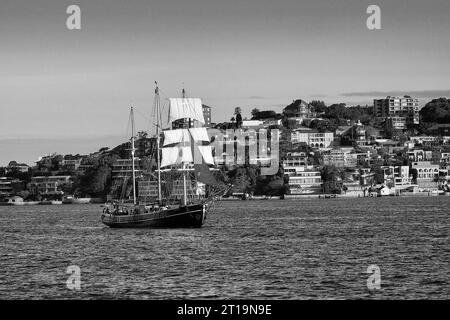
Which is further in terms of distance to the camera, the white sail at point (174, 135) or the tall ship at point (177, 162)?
the white sail at point (174, 135)

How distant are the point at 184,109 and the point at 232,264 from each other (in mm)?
46517

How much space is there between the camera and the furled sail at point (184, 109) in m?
85.6

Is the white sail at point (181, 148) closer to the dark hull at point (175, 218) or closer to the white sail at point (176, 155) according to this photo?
the white sail at point (176, 155)

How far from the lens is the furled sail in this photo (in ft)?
281

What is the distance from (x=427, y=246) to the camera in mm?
49344

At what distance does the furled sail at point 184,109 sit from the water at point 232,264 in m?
21.1

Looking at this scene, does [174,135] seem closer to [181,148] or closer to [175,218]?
[181,148]

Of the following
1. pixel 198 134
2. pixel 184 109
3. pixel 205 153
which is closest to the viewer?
pixel 184 109

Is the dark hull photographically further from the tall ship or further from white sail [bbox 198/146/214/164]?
white sail [bbox 198/146/214/164]

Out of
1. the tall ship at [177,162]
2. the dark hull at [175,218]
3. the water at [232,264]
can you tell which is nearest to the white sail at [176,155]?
the tall ship at [177,162]

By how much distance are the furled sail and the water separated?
831 inches

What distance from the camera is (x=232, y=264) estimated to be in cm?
4047

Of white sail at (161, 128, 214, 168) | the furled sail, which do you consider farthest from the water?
the furled sail

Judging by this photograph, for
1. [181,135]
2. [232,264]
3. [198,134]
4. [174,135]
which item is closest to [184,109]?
[181,135]
